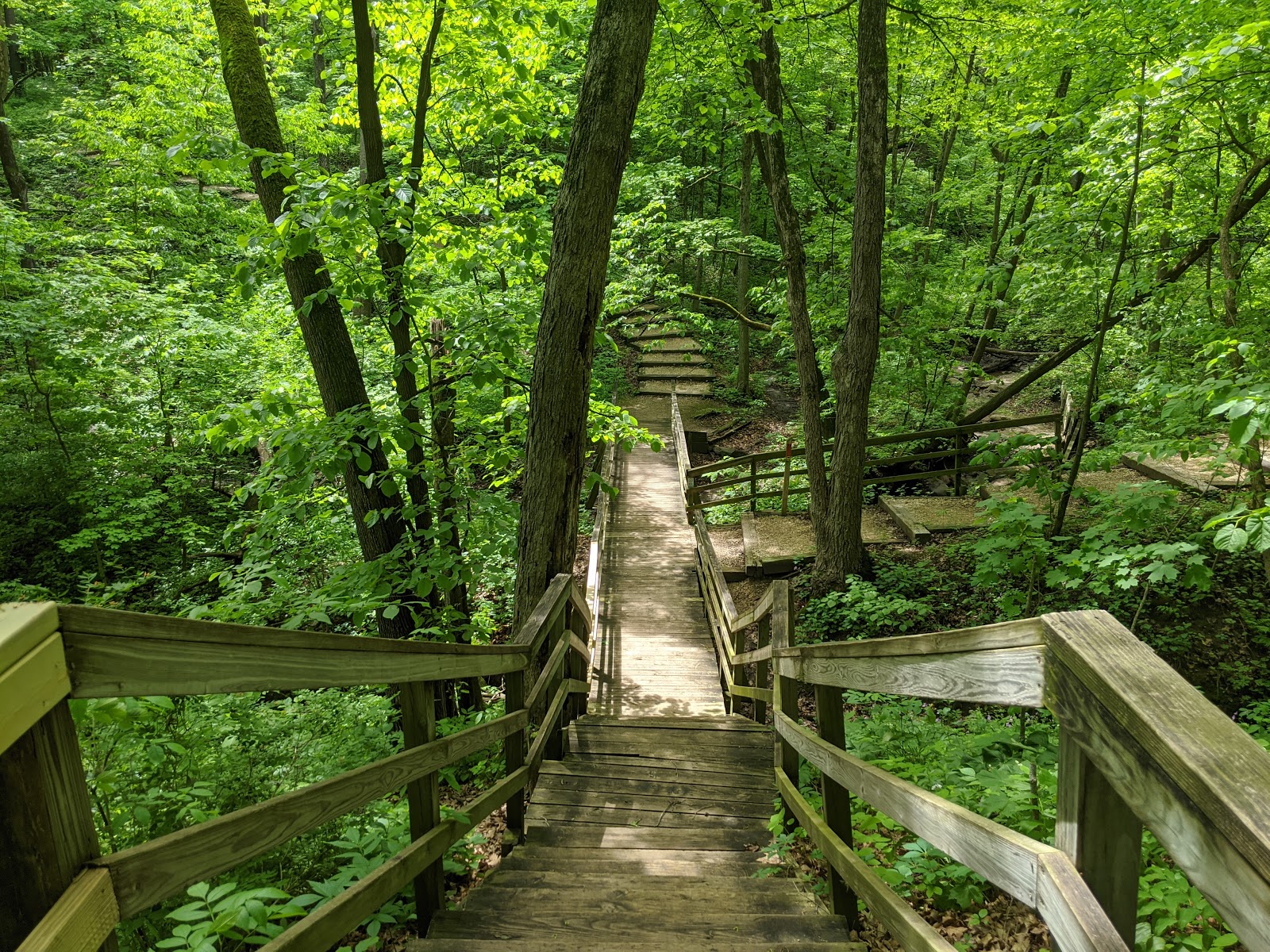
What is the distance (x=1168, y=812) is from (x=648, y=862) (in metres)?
3.05

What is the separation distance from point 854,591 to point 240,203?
738 inches

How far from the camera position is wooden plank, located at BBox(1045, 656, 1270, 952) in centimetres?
80

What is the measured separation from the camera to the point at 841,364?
8828mm

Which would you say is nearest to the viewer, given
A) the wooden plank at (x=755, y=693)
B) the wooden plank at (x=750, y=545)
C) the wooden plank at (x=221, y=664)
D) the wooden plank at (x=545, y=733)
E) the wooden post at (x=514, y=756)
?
the wooden plank at (x=221, y=664)

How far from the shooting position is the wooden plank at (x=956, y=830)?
1.31 meters

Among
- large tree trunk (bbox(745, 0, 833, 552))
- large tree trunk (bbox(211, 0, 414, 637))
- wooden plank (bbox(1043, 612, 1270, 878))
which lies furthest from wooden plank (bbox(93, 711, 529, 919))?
large tree trunk (bbox(745, 0, 833, 552))

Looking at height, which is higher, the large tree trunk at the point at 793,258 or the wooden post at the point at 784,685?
the large tree trunk at the point at 793,258

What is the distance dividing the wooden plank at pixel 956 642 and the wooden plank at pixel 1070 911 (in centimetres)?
35

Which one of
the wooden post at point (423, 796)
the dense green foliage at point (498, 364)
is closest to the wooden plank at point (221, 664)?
the wooden post at point (423, 796)

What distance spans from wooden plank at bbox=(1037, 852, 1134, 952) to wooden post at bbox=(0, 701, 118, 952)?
1.40 metres

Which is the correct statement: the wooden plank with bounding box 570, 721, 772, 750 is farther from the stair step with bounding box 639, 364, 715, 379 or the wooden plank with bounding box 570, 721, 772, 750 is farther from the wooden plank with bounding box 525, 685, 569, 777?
the stair step with bounding box 639, 364, 715, 379

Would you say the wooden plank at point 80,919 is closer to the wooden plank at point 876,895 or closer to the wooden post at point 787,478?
the wooden plank at point 876,895

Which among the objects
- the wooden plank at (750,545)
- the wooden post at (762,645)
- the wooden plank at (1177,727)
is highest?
the wooden plank at (1177,727)

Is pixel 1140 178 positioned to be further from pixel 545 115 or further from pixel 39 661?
pixel 39 661
